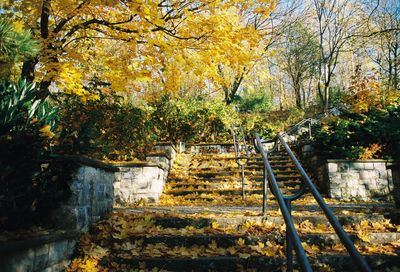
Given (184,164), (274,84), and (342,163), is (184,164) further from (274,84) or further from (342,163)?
(274,84)

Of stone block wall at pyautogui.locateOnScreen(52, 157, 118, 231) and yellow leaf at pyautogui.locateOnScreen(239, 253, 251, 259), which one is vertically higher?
stone block wall at pyautogui.locateOnScreen(52, 157, 118, 231)

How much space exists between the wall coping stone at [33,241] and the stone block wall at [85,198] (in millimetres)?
163

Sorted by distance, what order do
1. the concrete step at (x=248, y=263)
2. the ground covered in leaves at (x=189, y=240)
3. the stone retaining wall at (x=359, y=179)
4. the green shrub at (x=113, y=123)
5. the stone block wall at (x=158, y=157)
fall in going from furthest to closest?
the stone block wall at (x=158, y=157), the green shrub at (x=113, y=123), the stone retaining wall at (x=359, y=179), the ground covered in leaves at (x=189, y=240), the concrete step at (x=248, y=263)

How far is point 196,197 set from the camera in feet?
22.2

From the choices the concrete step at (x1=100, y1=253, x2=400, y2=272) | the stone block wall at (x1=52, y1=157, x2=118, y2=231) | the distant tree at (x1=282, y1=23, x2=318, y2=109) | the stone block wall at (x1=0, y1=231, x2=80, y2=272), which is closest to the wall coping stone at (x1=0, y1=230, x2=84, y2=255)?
the stone block wall at (x1=0, y1=231, x2=80, y2=272)

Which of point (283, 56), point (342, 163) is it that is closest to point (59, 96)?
point (342, 163)

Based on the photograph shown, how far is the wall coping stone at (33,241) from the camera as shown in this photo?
7.18 feet

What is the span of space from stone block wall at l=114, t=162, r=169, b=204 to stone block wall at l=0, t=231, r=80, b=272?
311cm

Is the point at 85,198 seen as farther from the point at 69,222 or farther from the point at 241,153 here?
the point at 241,153

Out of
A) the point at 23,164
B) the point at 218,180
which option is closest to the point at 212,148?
the point at 218,180

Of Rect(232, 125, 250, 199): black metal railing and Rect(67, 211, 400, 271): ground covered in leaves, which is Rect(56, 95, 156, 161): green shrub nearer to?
Rect(232, 125, 250, 199): black metal railing

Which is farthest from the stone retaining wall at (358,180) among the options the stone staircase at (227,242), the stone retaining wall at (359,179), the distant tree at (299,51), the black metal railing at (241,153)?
the distant tree at (299,51)

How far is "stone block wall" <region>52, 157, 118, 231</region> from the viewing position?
124 inches

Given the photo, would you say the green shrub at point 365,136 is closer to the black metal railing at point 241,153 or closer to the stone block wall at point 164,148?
the black metal railing at point 241,153
